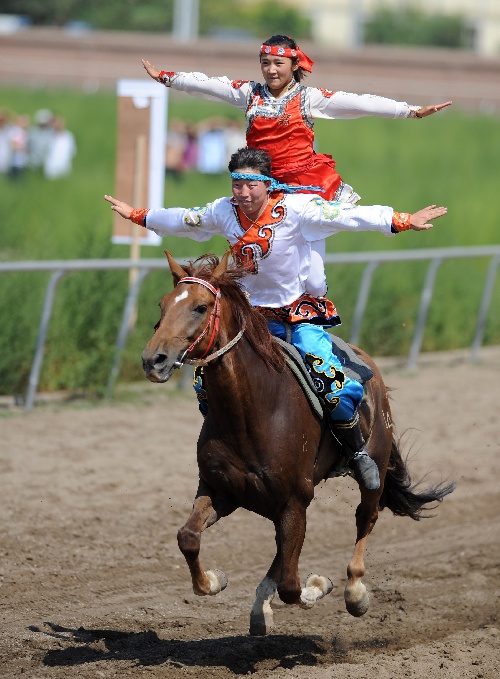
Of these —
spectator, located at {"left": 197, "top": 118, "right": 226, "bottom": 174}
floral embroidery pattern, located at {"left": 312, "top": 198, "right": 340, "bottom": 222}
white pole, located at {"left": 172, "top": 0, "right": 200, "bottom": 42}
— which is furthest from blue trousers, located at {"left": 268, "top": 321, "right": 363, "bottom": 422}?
white pole, located at {"left": 172, "top": 0, "right": 200, "bottom": 42}

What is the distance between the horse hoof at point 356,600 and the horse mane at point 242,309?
135cm

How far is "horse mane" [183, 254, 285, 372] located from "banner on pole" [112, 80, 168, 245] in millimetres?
4979

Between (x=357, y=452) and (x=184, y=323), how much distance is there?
1.53m

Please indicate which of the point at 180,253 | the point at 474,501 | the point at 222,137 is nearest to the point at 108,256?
the point at 180,253

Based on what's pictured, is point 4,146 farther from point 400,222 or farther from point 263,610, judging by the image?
point 263,610

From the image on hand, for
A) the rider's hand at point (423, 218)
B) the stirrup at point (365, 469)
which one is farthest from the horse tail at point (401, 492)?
the rider's hand at point (423, 218)

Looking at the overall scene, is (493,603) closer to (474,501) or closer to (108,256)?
(474,501)

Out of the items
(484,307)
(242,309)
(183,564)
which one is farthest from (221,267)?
(484,307)

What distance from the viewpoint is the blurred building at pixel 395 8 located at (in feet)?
192

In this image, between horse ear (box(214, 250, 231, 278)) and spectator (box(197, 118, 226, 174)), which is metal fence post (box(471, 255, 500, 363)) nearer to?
horse ear (box(214, 250, 231, 278))

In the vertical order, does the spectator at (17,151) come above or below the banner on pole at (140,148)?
below

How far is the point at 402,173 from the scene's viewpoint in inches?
1075

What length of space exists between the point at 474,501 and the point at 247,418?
406cm

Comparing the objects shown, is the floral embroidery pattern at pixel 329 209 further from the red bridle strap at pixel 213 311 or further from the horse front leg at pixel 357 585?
the horse front leg at pixel 357 585
